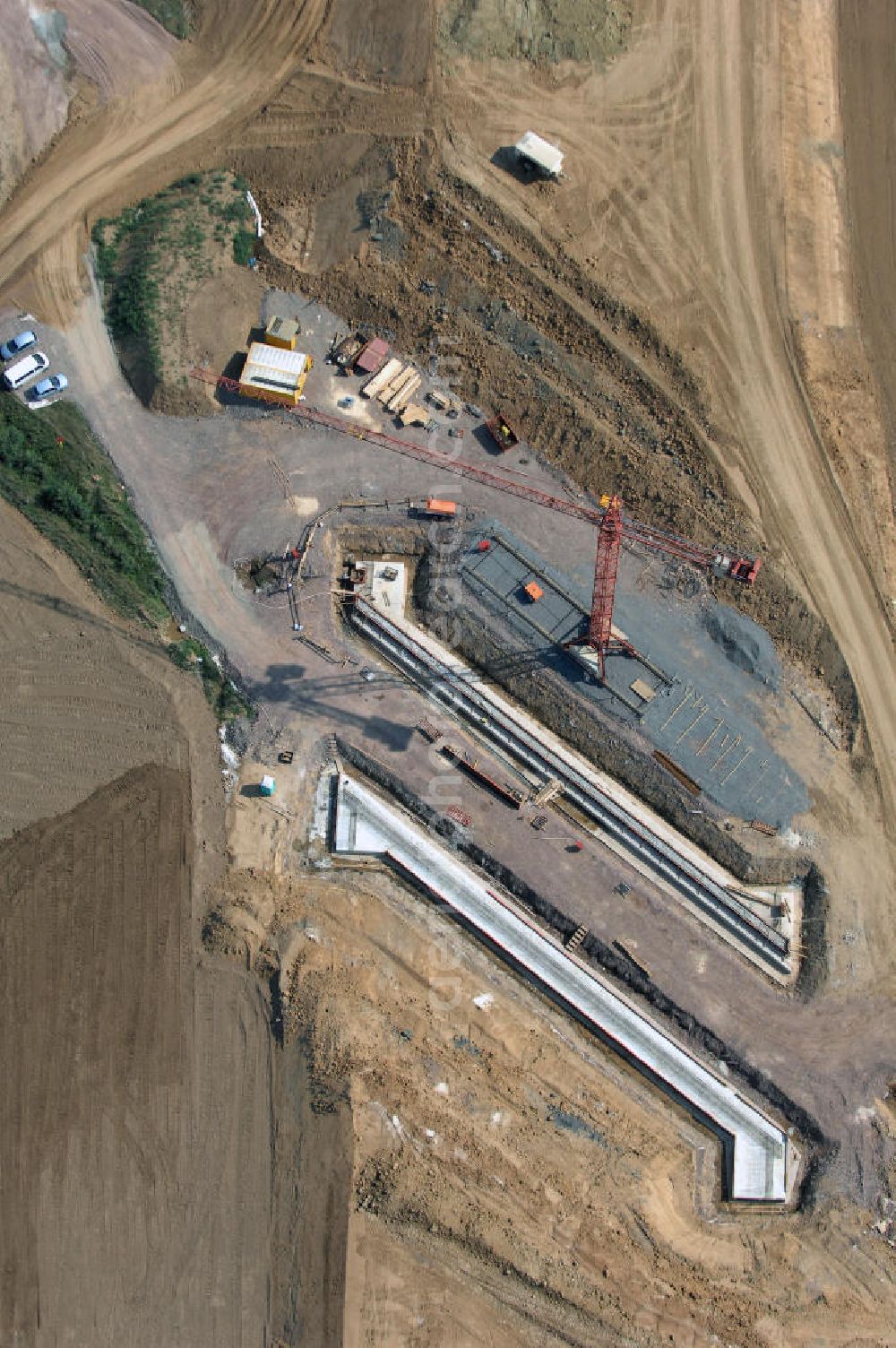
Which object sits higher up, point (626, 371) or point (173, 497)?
point (626, 371)

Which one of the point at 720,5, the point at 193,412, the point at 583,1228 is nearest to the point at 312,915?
the point at 583,1228

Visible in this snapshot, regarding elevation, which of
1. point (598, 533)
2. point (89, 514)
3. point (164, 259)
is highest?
point (164, 259)

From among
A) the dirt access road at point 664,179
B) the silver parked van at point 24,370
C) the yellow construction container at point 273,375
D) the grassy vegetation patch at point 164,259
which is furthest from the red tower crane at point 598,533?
the silver parked van at point 24,370

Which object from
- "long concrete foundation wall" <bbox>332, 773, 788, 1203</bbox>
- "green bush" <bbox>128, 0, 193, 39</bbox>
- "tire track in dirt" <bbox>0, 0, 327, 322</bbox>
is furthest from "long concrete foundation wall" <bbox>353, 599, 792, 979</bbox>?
"green bush" <bbox>128, 0, 193, 39</bbox>

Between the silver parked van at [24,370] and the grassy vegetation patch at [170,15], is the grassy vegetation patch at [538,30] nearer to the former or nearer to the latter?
the grassy vegetation patch at [170,15]

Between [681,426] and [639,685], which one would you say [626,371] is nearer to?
A: [681,426]

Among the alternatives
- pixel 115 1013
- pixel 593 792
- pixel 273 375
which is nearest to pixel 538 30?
pixel 273 375

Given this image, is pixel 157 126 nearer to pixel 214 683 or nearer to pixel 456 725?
pixel 214 683
